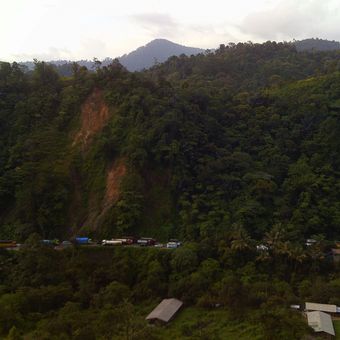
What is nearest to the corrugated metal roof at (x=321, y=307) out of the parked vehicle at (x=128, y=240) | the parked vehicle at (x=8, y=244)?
the parked vehicle at (x=128, y=240)

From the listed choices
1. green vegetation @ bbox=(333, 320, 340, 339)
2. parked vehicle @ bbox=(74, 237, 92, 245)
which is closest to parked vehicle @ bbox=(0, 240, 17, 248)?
parked vehicle @ bbox=(74, 237, 92, 245)

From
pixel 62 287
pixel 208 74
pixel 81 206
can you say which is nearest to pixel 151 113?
pixel 81 206

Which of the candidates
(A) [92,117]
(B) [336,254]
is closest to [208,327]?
(B) [336,254]

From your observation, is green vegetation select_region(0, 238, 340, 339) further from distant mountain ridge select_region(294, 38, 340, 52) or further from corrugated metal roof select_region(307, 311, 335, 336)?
distant mountain ridge select_region(294, 38, 340, 52)

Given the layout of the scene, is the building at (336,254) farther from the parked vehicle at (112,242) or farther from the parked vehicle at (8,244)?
the parked vehicle at (8,244)

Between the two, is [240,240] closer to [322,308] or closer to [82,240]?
[322,308]

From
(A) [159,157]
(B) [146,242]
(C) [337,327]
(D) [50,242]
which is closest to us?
(C) [337,327]
